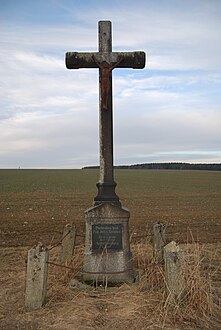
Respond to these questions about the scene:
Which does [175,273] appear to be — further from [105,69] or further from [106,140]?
[105,69]

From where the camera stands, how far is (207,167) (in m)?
123

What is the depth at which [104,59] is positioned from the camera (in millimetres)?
6668

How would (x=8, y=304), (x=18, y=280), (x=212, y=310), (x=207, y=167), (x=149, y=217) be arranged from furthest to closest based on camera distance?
(x=207, y=167), (x=149, y=217), (x=18, y=280), (x=8, y=304), (x=212, y=310)

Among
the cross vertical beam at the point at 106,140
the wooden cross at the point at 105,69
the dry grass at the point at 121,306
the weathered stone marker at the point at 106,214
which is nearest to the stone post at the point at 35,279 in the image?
the dry grass at the point at 121,306

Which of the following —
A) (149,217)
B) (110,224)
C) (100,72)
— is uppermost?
(100,72)

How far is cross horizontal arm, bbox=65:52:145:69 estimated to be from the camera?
21.9ft

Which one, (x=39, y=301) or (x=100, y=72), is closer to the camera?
(x=39, y=301)

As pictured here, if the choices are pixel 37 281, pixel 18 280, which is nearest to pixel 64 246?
pixel 18 280

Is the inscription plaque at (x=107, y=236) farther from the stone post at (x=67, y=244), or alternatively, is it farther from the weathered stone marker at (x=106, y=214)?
the stone post at (x=67, y=244)

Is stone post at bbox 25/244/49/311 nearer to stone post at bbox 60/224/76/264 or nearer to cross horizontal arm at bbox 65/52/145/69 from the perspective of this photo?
stone post at bbox 60/224/76/264

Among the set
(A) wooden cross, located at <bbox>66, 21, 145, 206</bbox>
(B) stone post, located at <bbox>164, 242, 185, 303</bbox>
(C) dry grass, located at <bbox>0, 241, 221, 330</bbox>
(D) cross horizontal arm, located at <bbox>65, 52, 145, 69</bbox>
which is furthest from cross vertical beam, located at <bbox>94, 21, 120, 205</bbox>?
(B) stone post, located at <bbox>164, 242, 185, 303</bbox>

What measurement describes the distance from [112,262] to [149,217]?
32.1 feet

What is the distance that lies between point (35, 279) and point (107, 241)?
1.40 metres

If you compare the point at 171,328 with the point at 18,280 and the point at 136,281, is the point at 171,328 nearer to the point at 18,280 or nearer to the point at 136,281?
the point at 136,281
